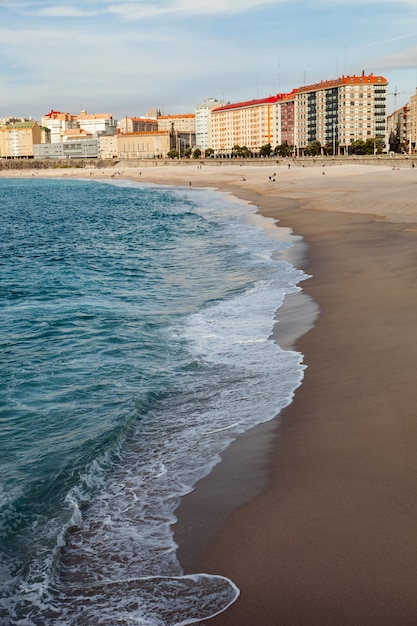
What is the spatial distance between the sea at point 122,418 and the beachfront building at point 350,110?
14169cm

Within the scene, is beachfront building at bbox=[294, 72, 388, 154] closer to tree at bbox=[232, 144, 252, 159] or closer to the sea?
tree at bbox=[232, 144, 252, 159]

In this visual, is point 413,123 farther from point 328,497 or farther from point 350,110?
point 328,497

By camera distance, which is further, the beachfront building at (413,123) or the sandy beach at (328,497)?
the beachfront building at (413,123)

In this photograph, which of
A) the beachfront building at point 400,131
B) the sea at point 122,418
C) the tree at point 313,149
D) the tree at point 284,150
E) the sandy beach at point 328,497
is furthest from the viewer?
the tree at point 284,150

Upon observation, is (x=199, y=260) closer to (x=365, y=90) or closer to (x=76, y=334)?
(x=76, y=334)

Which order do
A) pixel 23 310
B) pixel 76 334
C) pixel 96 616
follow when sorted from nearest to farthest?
pixel 96 616 < pixel 76 334 < pixel 23 310

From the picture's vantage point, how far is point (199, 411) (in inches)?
330

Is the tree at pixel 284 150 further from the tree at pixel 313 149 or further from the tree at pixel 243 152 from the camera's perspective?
the tree at pixel 243 152

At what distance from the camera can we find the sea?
4.81 m

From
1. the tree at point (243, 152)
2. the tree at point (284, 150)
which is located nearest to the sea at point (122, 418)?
the tree at point (284, 150)

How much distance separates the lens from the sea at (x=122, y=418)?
481 centimetres

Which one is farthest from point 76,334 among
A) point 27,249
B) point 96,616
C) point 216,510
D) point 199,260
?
point 27,249

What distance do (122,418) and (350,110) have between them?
157 meters

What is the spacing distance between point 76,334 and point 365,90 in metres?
156
